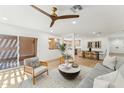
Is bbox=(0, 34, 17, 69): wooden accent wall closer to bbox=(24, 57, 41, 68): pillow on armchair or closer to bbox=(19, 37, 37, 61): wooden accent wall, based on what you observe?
bbox=(19, 37, 37, 61): wooden accent wall

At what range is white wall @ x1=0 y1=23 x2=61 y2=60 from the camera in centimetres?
437

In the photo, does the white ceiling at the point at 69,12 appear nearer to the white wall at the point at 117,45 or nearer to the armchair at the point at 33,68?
the armchair at the point at 33,68

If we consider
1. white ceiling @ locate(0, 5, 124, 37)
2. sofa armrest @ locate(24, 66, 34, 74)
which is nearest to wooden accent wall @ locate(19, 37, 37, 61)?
white ceiling @ locate(0, 5, 124, 37)

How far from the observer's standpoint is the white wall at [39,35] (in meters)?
4.37

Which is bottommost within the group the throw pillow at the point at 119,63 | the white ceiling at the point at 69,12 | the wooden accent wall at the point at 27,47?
the throw pillow at the point at 119,63

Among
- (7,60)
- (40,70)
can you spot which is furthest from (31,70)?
(7,60)

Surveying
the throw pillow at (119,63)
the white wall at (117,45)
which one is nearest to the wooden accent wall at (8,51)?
the throw pillow at (119,63)

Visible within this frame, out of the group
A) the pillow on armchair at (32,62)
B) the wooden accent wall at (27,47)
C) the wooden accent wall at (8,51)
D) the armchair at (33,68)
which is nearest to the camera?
the armchair at (33,68)

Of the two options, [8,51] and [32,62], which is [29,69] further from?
[8,51]

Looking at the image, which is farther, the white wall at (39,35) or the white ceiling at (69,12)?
the white wall at (39,35)

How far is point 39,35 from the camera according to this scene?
19.9ft

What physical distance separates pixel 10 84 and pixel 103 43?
8.20 m

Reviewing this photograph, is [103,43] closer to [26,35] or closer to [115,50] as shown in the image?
[115,50]

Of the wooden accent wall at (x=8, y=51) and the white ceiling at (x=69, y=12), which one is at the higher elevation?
the white ceiling at (x=69, y=12)
